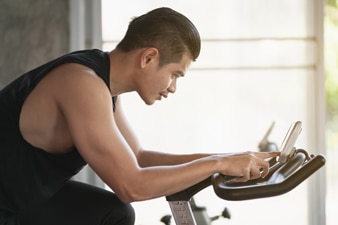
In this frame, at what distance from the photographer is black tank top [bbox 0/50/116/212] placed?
1.62 m

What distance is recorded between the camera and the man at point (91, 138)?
4.90 feet

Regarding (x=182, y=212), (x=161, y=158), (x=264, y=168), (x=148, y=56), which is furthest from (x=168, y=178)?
(x=161, y=158)

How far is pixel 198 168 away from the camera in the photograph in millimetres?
1475

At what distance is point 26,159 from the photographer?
1.62 metres

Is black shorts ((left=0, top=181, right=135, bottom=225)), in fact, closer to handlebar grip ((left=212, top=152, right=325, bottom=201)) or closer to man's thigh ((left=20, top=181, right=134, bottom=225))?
man's thigh ((left=20, top=181, right=134, bottom=225))

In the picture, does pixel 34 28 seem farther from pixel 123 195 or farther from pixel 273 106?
pixel 123 195

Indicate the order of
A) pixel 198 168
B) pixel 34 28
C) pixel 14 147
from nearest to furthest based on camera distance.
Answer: pixel 198 168, pixel 14 147, pixel 34 28

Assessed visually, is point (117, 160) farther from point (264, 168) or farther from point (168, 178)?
point (264, 168)

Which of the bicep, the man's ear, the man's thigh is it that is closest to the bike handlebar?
the bicep

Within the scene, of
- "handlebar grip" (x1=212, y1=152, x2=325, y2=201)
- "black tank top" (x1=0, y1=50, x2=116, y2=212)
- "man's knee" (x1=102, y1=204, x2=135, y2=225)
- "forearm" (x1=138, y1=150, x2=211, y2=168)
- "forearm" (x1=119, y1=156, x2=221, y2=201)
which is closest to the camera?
"handlebar grip" (x1=212, y1=152, x2=325, y2=201)

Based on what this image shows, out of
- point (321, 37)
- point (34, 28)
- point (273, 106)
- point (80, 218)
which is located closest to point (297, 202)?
point (273, 106)

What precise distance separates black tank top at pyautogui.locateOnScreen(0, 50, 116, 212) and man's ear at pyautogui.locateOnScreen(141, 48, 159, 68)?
0.10m

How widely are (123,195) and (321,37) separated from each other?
7.89ft

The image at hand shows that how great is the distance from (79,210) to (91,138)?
0.32 m
